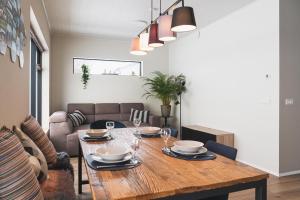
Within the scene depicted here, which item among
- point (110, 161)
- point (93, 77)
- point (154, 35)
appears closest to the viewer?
point (110, 161)

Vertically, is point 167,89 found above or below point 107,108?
above

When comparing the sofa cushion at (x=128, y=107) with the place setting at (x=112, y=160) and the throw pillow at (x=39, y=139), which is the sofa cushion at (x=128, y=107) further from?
the place setting at (x=112, y=160)

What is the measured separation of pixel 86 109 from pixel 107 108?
1.61ft

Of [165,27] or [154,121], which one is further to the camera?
[154,121]

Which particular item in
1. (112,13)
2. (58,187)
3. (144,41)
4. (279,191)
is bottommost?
(279,191)

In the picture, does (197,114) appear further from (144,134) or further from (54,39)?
(54,39)

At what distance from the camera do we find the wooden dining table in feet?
3.51

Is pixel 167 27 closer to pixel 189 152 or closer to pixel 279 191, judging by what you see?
pixel 189 152

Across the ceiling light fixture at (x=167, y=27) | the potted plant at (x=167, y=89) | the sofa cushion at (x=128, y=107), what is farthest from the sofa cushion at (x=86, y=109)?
the ceiling light fixture at (x=167, y=27)

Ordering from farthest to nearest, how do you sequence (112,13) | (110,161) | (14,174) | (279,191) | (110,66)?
(110,66)
(112,13)
(279,191)
(110,161)
(14,174)

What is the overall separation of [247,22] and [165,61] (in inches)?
115

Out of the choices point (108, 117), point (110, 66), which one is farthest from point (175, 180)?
point (110, 66)

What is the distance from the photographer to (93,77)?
5730 mm

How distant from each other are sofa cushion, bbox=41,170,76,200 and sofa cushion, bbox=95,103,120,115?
340 centimetres
